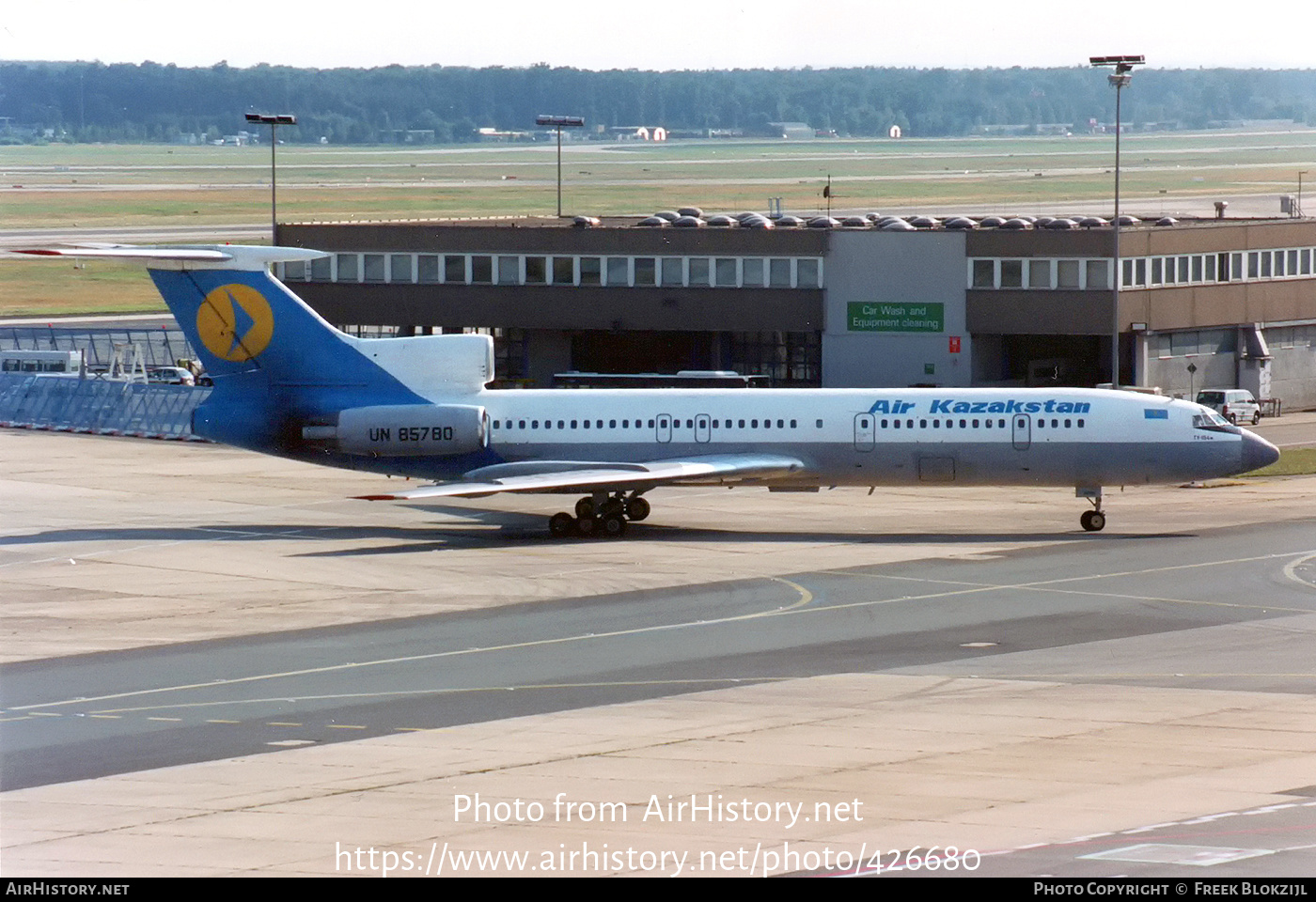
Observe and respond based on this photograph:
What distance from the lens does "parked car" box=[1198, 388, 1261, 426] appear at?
75.5 meters

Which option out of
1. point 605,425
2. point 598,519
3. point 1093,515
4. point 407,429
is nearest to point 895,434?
point 1093,515

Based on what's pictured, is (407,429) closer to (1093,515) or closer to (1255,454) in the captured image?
(1093,515)

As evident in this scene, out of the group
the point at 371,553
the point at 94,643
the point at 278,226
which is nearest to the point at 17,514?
the point at 371,553

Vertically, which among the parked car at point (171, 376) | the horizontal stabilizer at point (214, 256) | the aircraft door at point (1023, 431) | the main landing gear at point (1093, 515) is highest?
the horizontal stabilizer at point (214, 256)

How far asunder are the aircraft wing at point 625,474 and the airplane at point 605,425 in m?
0.07

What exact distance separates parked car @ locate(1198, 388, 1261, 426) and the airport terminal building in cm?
238

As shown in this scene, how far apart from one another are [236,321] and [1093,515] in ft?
73.0

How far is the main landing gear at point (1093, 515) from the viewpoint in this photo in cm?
4856

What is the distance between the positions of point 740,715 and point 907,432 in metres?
21.6

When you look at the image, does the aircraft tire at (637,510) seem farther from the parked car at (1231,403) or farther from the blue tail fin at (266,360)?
the parked car at (1231,403)

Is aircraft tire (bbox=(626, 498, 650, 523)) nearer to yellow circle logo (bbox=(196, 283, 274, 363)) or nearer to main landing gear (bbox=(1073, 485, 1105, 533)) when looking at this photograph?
yellow circle logo (bbox=(196, 283, 274, 363))

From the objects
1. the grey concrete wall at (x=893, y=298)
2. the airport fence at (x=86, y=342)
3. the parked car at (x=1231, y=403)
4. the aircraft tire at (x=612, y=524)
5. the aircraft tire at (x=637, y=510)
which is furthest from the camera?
the airport fence at (x=86, y=342)

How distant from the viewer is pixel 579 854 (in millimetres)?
18969

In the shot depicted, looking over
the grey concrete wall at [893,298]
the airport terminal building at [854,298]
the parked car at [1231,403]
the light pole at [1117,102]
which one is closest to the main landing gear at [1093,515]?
the light pole at [1117,102]
